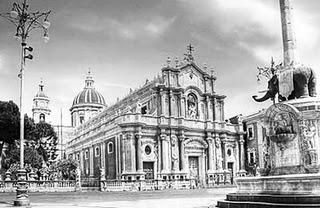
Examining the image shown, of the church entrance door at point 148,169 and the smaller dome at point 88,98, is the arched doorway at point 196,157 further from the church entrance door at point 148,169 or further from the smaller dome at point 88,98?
the smaller dome at point 88,98

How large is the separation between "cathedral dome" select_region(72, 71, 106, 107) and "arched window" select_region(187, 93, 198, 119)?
3842cm

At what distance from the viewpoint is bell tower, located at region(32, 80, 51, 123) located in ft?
305

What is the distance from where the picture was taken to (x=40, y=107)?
3701 inches

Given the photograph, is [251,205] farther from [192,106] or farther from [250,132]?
[250,132]

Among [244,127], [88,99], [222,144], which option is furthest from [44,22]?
[88,99]

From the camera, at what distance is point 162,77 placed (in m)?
48.6

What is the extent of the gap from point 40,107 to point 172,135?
179 ft

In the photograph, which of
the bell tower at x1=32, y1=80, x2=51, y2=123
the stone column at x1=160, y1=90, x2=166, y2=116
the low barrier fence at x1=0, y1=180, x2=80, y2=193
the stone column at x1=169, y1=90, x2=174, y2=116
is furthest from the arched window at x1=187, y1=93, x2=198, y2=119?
the bell tower at x1=32, y1=80, x2=51, y2=123

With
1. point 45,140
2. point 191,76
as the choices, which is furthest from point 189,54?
point 45,140

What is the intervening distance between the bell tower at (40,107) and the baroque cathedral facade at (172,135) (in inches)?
1574

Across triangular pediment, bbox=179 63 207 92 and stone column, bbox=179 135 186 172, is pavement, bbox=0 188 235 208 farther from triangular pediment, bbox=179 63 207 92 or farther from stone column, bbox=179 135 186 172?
triangular pediment, bbox=179 63 207 92

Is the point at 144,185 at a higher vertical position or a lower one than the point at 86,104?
lower

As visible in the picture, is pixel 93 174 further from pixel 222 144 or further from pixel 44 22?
pixel 44 22

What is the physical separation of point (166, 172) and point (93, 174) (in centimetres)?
1330
